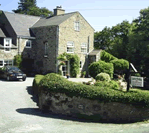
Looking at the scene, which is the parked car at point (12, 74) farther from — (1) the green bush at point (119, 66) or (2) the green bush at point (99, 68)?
(1) the green bush at point (119, 66)

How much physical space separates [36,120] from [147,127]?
5.41 m

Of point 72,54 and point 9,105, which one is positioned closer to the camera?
point 9,105

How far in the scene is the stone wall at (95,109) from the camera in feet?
36.0

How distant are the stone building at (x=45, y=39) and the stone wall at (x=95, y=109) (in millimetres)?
18123

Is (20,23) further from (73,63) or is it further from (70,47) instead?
(73,63)

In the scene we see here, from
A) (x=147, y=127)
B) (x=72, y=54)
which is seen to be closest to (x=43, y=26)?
(x=72, y=54)

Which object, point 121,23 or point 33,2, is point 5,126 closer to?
point 121,23

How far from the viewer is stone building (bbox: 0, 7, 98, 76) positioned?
98.7 feet

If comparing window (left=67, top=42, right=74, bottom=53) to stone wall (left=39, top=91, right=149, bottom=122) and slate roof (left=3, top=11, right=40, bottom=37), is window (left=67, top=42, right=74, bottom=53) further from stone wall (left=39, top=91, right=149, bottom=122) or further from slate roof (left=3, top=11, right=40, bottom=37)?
stone wall (left=39, top=91, right=149, bottom=122)

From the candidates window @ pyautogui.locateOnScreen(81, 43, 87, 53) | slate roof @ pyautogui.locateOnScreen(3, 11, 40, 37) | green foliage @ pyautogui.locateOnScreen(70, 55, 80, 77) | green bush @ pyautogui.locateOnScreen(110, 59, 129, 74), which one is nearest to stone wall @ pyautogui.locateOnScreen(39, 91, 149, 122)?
green bush @ pyautogui.locateOnScreen(110, 59, 129, 74)

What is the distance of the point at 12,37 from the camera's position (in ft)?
102

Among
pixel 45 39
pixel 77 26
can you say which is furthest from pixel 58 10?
pixel 45 39

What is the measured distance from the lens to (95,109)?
1127 cm

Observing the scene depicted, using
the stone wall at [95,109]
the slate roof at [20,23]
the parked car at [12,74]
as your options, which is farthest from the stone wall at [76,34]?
the stone wall at [95,109]
